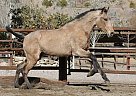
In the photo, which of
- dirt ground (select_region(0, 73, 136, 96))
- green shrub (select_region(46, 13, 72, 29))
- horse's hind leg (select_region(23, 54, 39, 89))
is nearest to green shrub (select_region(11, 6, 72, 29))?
green shrub (select_region(46, 13, 72, 29))

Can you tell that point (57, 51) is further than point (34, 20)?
No

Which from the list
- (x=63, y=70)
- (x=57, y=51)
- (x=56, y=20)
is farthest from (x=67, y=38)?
(x=56, y=20)

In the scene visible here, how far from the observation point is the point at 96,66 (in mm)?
8391

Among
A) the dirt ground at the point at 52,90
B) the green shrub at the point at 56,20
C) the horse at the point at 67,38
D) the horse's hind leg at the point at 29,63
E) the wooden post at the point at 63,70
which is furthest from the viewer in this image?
the green shrub at the point at 56,20

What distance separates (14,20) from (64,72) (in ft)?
85.5

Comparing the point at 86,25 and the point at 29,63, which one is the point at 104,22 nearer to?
the point at 86,25

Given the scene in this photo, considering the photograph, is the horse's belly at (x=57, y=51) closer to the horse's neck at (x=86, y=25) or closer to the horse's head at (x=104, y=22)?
the horse's neck at (x=86, y=25)

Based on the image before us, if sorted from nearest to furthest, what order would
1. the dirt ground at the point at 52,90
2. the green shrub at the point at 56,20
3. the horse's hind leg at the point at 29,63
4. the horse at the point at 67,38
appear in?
the dirt ground at the point at 52,90 → the horse at the point at 67,38 → the horse's hind leg at the point at 29,63 → the green shrub at the point at 56,20

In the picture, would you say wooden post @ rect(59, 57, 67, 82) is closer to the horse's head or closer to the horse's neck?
the horse's neck

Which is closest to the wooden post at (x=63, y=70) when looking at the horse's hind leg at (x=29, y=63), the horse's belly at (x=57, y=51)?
the horse's belly at (x=57, y=51)

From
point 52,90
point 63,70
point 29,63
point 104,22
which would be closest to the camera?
point 52,90

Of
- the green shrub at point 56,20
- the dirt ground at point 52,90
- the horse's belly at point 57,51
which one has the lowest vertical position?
the dirt ground at point 52,90

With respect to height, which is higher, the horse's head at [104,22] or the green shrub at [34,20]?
the horse's head at [104,22]

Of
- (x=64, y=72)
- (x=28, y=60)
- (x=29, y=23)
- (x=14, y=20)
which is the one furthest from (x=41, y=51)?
(x=14, y=20)
